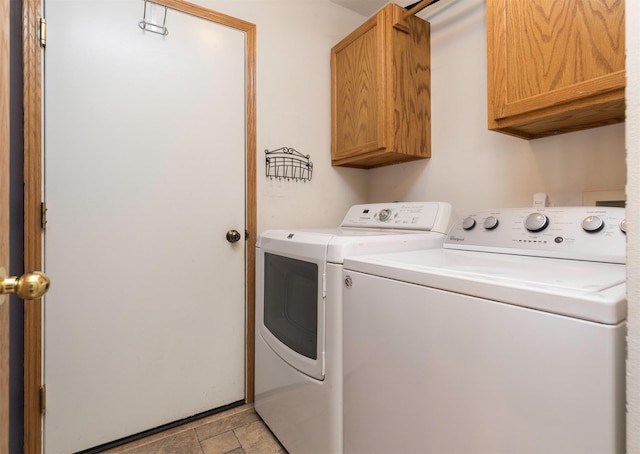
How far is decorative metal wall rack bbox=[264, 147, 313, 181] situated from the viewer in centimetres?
182

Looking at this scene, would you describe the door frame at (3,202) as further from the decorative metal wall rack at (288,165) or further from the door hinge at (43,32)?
the decorative metal wall rack at (288,165)

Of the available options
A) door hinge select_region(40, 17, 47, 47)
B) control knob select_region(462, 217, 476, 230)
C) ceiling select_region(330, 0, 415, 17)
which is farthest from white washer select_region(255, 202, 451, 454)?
ceiling select_region(330, 0, 415, 17)

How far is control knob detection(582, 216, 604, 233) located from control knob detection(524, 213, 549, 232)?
0.11m

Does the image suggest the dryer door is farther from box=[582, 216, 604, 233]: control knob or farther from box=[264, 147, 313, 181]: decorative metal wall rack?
box=[582, 216, 604, 233]: control knob

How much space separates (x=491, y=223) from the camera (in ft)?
4.08

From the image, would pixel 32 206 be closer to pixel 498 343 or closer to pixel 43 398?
pixel 43 398

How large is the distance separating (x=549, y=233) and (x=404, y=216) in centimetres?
66

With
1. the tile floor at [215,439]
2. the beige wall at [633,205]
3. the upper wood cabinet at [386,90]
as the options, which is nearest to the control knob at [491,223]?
the upper wood cabinet at [386,90]

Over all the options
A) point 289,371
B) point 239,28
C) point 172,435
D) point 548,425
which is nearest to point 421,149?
point 239,28

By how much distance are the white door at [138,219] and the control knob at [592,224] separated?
147cm

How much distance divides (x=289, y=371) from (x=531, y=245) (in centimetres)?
106

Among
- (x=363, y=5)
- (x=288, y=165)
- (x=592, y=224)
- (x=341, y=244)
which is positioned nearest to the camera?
(x=592, y=224)

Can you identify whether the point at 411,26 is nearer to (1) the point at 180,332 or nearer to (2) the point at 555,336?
(2) the point at 555,336

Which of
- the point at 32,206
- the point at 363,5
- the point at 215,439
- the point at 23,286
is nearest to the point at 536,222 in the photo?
the point at 23,286
